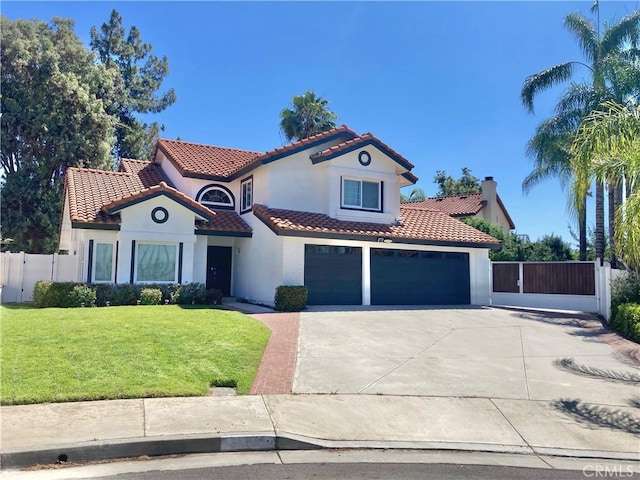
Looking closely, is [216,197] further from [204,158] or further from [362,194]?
[362,194]

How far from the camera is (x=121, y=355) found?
8.86 metres

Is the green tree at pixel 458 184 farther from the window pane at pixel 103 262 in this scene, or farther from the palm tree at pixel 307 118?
the window pane at pixel 103 262

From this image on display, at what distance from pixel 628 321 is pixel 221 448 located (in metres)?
12.4

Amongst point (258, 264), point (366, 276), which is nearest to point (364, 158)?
point (366, 276)

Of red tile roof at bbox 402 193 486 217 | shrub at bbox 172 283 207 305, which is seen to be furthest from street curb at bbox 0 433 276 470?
red tile roof at bbox 402 193 486 217

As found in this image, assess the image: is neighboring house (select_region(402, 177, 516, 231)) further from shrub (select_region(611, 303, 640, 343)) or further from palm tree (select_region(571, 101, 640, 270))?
palm tree (select_region(571, 101, 640, 270))

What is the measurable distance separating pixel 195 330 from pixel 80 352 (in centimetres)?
260

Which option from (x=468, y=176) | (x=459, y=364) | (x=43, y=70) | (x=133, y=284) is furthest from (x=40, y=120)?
(x=468, y=176)

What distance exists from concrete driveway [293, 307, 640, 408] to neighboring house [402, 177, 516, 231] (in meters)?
21.1

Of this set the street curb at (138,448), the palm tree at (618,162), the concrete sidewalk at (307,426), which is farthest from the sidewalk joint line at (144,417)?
the palm tree at (618,162)

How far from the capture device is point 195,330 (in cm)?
1094

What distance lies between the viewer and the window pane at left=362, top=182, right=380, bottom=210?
821 inches

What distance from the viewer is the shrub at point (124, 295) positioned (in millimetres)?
16047

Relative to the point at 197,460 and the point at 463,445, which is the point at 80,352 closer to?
the point at 197,460
